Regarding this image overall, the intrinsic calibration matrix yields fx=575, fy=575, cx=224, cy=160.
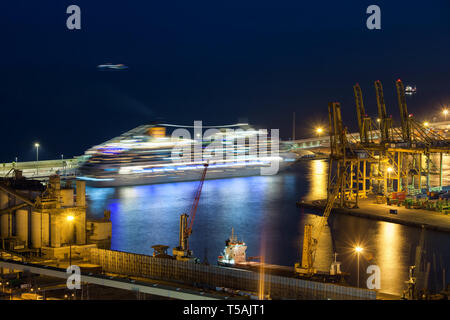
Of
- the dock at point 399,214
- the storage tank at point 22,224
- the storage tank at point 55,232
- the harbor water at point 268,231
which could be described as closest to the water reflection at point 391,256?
the harbor water at point 268,231

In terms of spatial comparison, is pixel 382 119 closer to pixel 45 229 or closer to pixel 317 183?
pixel 317 183

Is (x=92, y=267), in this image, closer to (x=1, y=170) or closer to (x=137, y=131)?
(x=1, y=170)

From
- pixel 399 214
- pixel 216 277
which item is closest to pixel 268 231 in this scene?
pixel 399 214

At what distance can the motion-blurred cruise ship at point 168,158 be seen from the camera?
29.6 metres

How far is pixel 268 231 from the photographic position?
15914 mm

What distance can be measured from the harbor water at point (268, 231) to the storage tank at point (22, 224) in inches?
130

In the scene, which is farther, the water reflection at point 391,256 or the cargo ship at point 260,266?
the water reflection at point 391,256

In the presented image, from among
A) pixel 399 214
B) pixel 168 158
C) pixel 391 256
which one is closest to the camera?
pixel 391 256

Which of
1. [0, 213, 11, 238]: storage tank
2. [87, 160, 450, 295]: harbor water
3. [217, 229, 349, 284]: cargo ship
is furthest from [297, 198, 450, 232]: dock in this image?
[0, 213, 11, 238]: storage tank

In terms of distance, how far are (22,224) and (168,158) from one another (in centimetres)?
2283

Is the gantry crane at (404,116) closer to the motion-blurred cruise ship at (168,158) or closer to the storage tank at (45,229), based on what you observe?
the motion-blurred cruise ship at (168,158)

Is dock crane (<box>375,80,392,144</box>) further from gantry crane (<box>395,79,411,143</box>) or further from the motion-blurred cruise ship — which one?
the motion-blurred cruise ship

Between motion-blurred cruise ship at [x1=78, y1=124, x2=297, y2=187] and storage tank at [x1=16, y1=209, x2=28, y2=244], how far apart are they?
17.4m

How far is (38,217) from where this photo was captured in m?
10.2
